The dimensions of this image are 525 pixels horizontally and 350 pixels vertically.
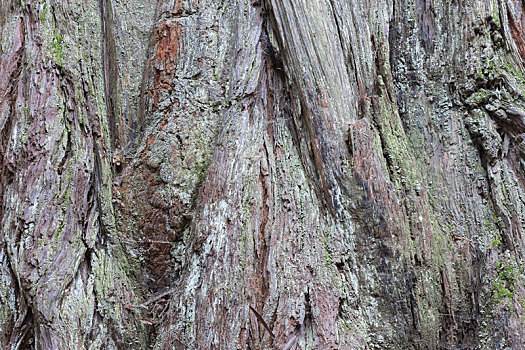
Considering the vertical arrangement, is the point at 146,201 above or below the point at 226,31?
below

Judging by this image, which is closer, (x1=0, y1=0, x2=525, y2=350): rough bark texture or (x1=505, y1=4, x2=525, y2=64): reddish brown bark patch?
(x1=0, y1=0, x2=525, y2=350): rough bark texture

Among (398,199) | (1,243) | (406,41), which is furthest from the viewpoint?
(406,41)

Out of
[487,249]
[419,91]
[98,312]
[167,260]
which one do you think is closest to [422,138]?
[419,91]

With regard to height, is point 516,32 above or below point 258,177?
above

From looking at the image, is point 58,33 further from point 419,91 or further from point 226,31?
point 419,91

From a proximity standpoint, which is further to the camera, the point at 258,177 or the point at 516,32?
the point at 516,32

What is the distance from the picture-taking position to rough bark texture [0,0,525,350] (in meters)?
1.97

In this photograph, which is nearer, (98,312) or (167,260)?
(98,312)

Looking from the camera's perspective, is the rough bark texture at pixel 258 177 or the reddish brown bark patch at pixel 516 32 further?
the reddish brown bark patch at pixel 516 32

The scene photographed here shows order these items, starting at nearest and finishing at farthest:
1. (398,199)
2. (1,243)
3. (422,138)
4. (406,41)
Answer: (1,243) < (398,199) < (422,138) < (406,41)

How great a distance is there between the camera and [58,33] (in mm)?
2213

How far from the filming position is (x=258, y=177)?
2127mm

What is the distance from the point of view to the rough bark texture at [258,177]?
1.97m

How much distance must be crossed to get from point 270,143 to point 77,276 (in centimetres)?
105
